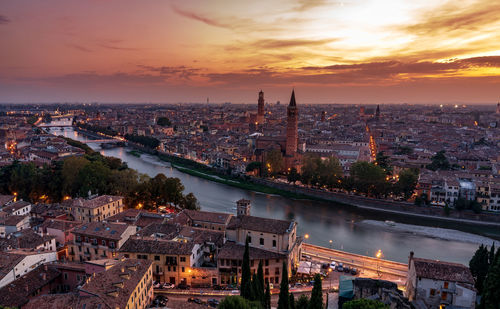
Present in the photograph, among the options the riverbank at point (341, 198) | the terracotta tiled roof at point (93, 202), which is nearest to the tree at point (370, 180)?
the riverbank at point (341, 198)

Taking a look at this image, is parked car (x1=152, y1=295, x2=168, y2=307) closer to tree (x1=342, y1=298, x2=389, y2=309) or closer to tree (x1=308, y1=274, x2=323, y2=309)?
tree (x1=308, y1=274, x2=323, y2=309)

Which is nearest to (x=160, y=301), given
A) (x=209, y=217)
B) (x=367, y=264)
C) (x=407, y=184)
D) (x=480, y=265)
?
(x=209, y=217)

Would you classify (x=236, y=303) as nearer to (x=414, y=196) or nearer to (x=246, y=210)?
(x=246, y=210)

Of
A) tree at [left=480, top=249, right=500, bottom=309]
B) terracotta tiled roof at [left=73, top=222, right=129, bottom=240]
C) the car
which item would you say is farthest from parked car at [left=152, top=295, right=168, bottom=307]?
tree at [left=480, top=249, right=500, bottom=309]

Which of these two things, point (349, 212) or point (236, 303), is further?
point (349, 212)

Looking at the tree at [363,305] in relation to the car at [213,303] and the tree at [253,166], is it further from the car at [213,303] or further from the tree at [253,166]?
the tree at [253,166]

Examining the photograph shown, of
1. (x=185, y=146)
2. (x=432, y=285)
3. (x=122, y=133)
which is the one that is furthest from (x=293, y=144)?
(x=122, y=133)
